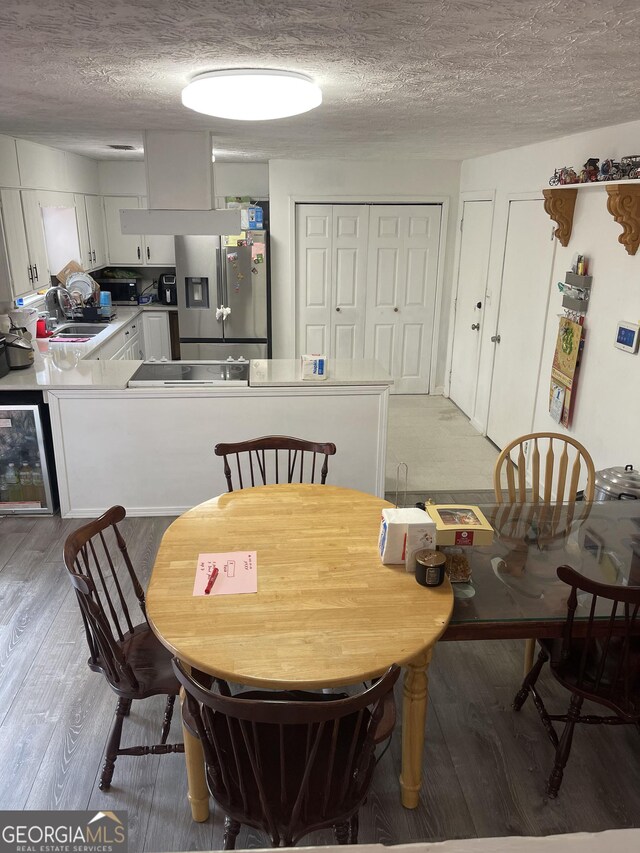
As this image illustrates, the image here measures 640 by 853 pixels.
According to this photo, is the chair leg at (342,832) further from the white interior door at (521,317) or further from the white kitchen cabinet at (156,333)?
the white kitchen cabinet at (156,333)

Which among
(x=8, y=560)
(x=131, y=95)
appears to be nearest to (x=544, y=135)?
(x=131, y=95)

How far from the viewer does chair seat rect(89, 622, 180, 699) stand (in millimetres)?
1991

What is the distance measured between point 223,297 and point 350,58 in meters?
4.44

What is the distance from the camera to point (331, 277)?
6285 millimetres

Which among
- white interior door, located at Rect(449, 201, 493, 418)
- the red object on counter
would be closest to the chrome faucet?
the red object on counter

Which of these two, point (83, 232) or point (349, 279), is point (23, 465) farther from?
point (349, 279)

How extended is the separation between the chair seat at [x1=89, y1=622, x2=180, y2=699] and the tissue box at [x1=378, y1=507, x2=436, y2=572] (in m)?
0.80

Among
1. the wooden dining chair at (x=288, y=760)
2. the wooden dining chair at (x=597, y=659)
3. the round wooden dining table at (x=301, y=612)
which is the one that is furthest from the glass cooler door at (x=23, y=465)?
the wooden dining chair at (x=597, y=659)

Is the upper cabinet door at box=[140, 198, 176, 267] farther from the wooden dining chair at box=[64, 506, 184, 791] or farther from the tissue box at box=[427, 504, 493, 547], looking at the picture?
the tissue box at box=[427, 504, 493, 547]

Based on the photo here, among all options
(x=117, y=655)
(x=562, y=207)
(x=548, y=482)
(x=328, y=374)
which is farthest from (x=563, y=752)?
(x=562, y=207)

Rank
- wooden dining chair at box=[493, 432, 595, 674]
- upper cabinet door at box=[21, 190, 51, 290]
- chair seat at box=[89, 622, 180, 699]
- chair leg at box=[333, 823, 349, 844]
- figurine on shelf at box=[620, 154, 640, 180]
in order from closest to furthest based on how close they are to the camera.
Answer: chair leg at box=[333, 823, 349, 844]
chair seat at box=[89, 622, 180, 699]
wooden dining chair at box=[493, 432, 595, 674]
figurine on shelf at box=[620, 154, 640, 180]
upper cabinet door at box=[21, 190, 51, 290]

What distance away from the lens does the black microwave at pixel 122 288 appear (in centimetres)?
672

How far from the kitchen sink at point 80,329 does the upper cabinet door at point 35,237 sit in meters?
0.43

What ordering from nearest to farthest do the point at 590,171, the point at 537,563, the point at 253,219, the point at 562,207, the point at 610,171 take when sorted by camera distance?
the point at 537,563
the point at 610,171
the point at 590,171
the point at 562,207
the point at 253,219
